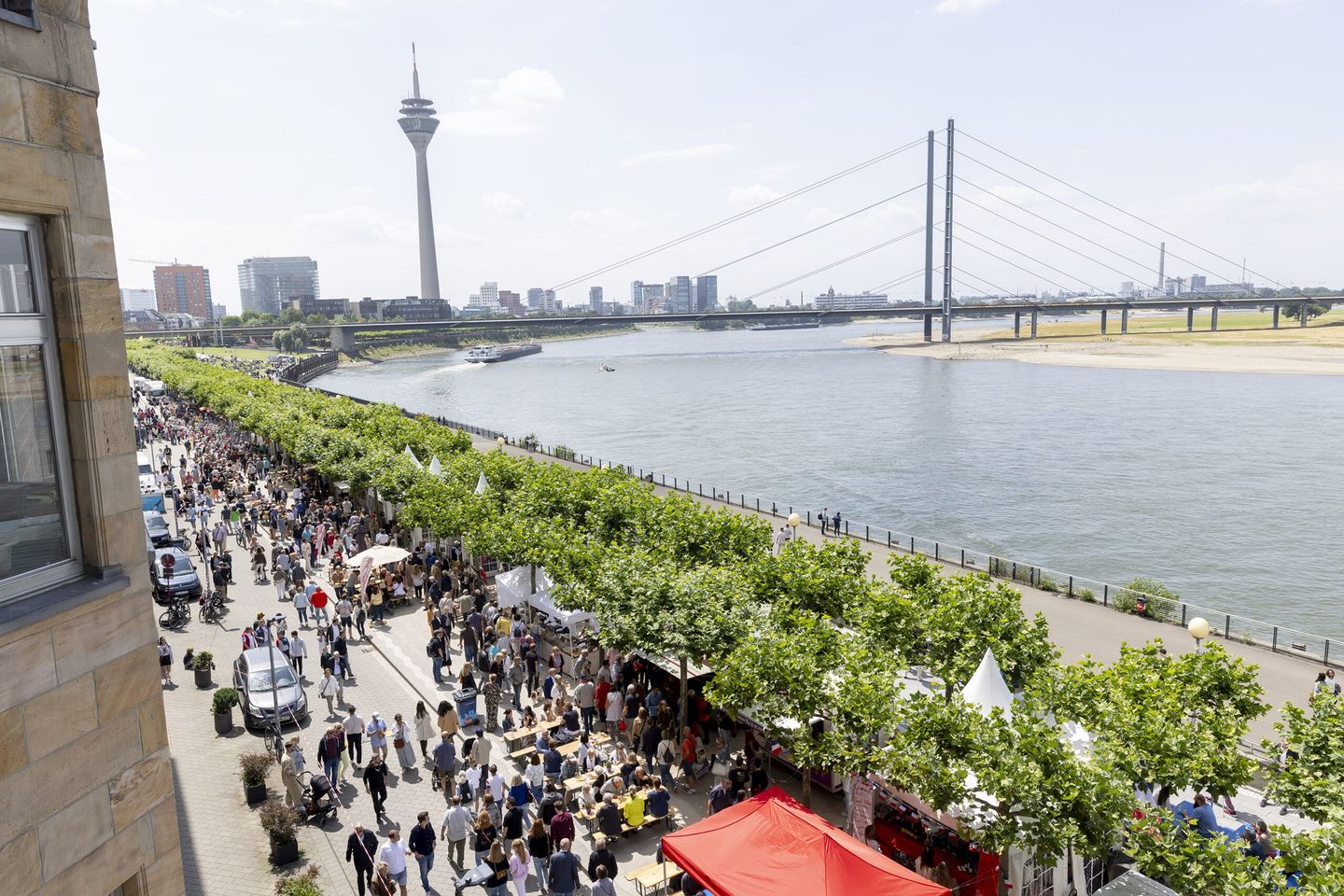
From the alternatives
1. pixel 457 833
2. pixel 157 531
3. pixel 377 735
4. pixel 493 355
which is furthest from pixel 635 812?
pixel 493 355

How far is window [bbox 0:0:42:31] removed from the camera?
4.34 m

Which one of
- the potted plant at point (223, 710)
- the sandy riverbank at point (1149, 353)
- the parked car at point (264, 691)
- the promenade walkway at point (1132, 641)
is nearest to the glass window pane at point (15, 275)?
the parked car at point (264, 691)

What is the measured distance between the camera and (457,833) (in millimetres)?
12242

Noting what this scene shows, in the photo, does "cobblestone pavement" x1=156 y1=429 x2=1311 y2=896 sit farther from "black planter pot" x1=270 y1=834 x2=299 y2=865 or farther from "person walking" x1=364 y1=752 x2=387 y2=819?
"person walking" x1=364 y1=752 x2=387 y2=819

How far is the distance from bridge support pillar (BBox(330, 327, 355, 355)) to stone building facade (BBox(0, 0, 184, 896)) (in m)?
171

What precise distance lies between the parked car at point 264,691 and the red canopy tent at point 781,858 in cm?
912

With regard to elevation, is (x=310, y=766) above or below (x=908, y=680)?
below

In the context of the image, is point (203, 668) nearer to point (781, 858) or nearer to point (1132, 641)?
point (781, 858)

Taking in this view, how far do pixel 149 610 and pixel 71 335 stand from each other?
5.40 ft

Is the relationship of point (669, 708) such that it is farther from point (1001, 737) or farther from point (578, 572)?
point (1001, 737)

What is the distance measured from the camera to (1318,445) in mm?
55750

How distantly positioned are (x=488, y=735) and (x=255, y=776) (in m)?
3.90

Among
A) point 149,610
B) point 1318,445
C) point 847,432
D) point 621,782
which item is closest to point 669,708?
point 621,782

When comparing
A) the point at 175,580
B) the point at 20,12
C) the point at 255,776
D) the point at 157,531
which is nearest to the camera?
the point at 20,12
